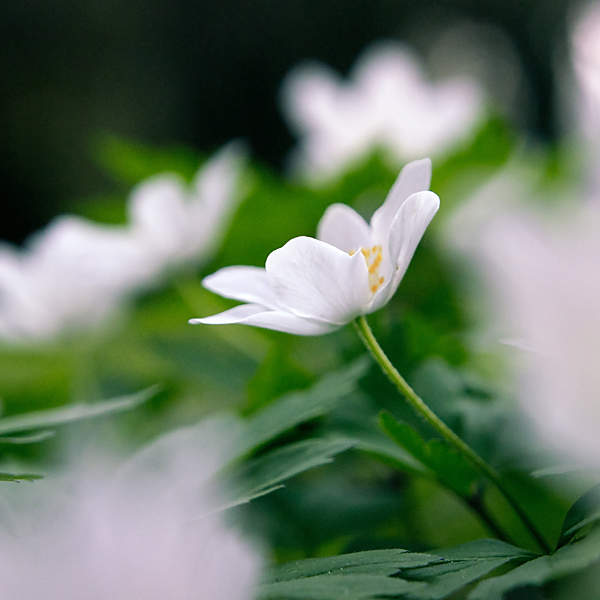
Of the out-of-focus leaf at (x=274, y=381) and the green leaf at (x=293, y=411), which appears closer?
the green leaf at (x=293, y=411)

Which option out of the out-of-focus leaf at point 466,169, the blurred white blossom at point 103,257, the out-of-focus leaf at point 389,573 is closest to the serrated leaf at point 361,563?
the out-of-focus leaf at point 389,573

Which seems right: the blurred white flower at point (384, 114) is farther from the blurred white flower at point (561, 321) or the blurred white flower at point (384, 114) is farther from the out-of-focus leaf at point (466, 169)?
the blurred white flower at point (561, 321)

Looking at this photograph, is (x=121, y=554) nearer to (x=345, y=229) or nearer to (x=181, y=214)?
(x=345, y=229)

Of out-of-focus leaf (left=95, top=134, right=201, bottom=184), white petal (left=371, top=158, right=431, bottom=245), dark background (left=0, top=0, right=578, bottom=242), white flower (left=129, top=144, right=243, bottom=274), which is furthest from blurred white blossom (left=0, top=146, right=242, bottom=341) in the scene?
dark background (left=0, top=0, right=578, bottom=242)

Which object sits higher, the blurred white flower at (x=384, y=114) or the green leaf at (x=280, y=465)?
the blurred white flower at (x=384, y=114)

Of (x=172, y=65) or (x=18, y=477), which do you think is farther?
(x=172, y=65)

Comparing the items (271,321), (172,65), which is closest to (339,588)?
(271,321)

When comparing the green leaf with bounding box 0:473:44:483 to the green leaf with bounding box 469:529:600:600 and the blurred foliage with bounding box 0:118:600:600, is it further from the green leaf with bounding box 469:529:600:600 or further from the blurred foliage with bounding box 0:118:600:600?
the green leaf with bounding box 469:529:600:600
